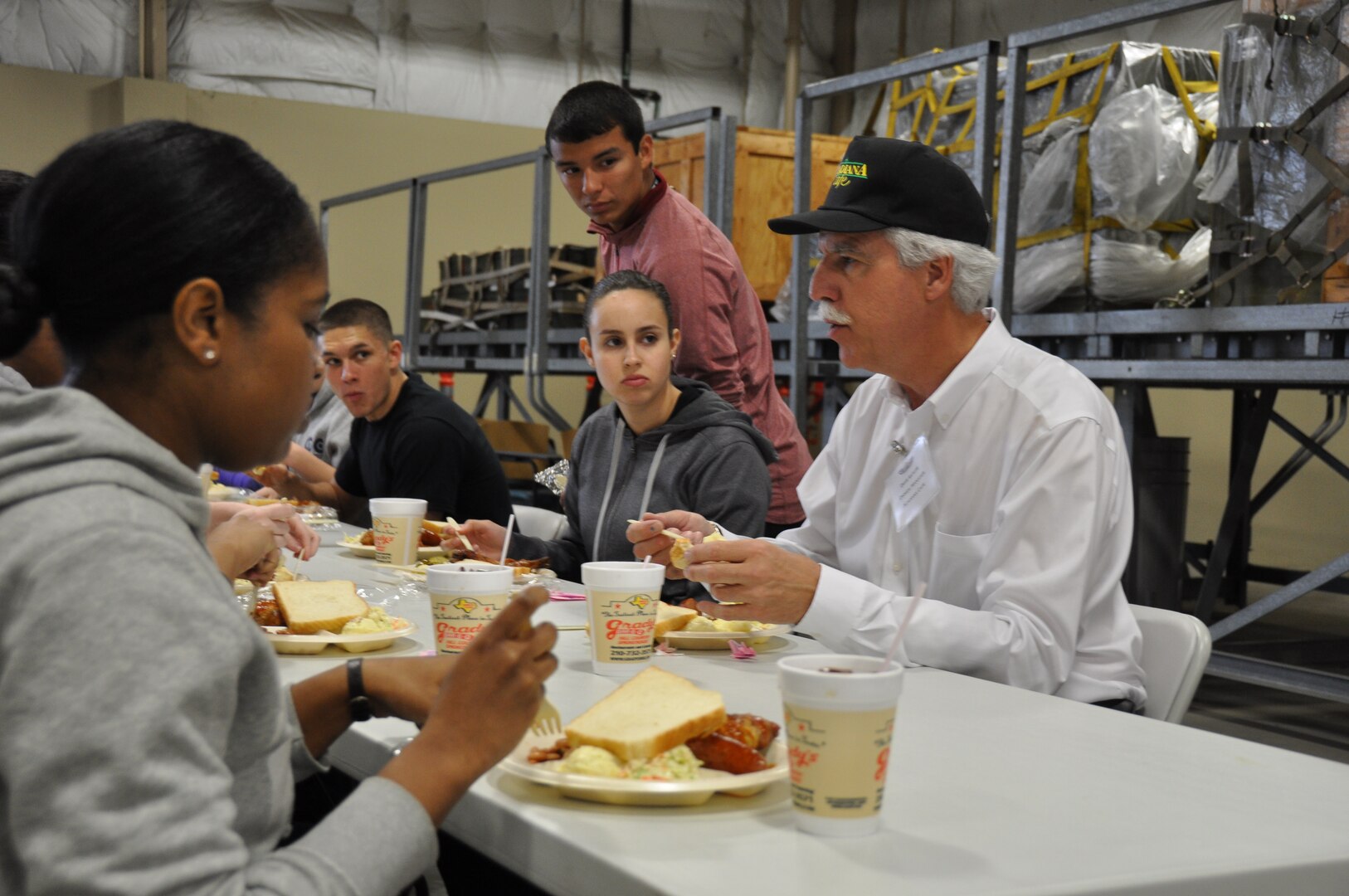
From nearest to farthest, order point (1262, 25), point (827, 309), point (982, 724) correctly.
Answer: point (982, 724)
point (827, 309)
point (1262, 25)

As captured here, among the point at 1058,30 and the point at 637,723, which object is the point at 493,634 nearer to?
the point at 637,723

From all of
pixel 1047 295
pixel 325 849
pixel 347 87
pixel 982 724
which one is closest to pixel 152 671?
pixel 325 849

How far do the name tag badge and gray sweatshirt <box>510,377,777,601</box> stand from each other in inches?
27.9

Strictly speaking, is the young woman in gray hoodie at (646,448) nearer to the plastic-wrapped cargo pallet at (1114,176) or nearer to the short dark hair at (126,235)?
the short dark hair at (126,235)

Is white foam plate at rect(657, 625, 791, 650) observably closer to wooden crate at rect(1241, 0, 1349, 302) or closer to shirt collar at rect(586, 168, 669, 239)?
shirt collar at rect(586, 168, 669, 239)

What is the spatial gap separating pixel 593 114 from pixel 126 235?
8.51 ft

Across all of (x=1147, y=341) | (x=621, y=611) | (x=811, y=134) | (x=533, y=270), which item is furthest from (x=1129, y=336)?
(x=621, y=611)

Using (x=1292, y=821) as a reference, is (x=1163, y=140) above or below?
above

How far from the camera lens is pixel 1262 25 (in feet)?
13.2

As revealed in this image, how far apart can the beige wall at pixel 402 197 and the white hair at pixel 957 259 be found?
7.40m

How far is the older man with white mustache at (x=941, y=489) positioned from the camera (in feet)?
→ 6.17

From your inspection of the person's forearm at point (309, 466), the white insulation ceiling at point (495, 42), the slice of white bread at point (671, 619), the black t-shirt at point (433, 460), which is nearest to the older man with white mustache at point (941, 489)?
the slice of white bread at point (671, 619)

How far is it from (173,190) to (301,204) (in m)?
0.16

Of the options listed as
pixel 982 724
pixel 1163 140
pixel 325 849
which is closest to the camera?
pixel 325 849
